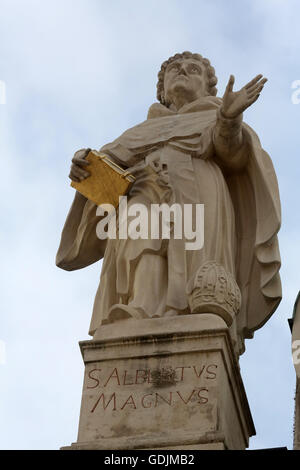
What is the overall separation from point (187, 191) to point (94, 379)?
8.33ft

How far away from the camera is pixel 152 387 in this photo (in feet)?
45.9

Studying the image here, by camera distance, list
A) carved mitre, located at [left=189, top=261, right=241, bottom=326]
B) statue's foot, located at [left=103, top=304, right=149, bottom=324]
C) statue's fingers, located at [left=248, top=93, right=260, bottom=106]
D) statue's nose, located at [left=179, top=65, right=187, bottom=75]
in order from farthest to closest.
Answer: statue's nose, located at [left=179, top=65, right=187, bottom=75], statue's fingers, located at [left=248, top=93, right=260, bottom=106], statue's foot, located at [left=103, top=304, right=149, bottom=324], carved mitre, located at [left=189, top=261, right=241, bottom=326]

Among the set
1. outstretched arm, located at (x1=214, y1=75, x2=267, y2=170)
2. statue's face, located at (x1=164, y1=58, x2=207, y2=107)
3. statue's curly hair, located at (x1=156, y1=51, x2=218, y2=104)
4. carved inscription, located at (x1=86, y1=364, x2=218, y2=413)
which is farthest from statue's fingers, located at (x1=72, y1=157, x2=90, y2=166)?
carved inscription, located at (x1=86, y1=364, x2=218, y2=413)

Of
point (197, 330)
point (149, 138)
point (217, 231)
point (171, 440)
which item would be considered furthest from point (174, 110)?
point (171, 440)

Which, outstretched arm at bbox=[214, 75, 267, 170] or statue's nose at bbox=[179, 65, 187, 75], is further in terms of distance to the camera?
statue's nose at bbox=[179, 65, 187, 75]

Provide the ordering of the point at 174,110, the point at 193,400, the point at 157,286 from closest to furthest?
1. the point at 193,400
2. the point at 157,286
3. the point at 174,110

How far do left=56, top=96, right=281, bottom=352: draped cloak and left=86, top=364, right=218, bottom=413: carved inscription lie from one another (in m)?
1.22

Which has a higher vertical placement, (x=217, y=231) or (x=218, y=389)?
(x=217, y=231)

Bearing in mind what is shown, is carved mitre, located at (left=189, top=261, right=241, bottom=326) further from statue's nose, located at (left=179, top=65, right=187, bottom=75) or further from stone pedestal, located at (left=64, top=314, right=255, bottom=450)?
statue's nose, located at (left=179, top=65, right=187, bottom=75)

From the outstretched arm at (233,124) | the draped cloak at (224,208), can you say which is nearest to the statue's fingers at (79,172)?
the draped cloak at (224,208)

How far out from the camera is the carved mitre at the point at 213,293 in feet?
47.6

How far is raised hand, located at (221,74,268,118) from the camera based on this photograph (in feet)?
51.2

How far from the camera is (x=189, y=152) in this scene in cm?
1633
